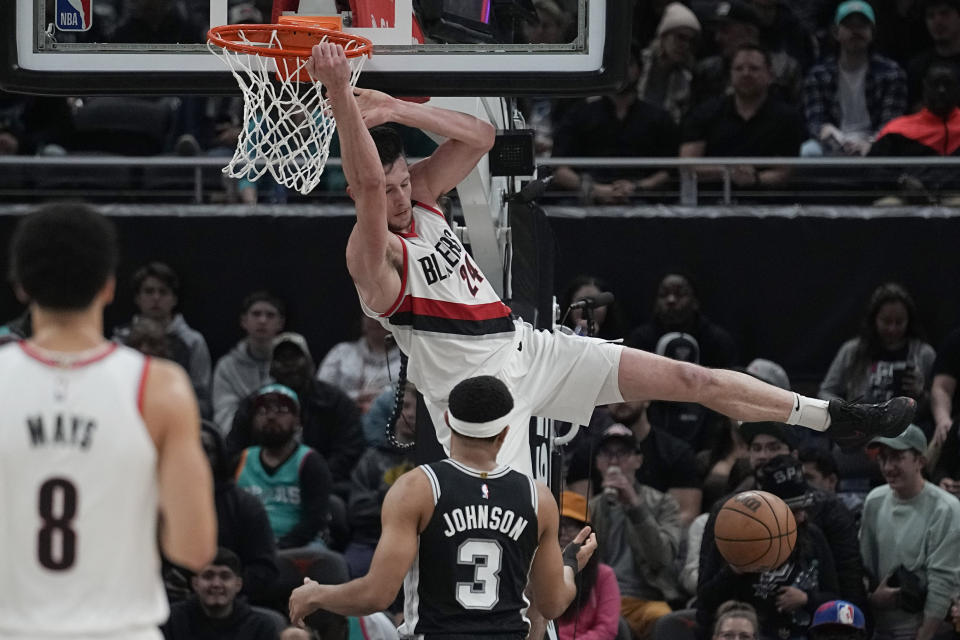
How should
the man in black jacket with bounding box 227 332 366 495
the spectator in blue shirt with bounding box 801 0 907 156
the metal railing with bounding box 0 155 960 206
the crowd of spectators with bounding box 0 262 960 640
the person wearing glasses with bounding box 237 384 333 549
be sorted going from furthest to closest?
1. the spectator in blue shirt with bounding box 801 0 907 156
2. the metal railing with bounding box 0 155 960 206
3. the man in black jacket with bounding box 227 332 366 495
4. the person wearing glasses with bounding box 237 384 333 549
5. the crowd of spectators with bounding box 0 262 960 640

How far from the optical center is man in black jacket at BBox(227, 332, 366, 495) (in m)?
11.2

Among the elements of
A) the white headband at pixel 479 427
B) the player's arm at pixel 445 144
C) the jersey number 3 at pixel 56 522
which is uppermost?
the player's arm at pixel 445 144

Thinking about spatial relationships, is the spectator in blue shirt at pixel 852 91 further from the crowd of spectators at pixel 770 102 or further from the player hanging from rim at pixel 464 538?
the player hanging from rim at pixel 464 538

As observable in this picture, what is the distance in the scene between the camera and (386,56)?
6.94m

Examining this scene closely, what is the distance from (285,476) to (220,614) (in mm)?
1431

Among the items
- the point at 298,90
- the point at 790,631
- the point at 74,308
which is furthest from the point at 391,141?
the point at 790,631

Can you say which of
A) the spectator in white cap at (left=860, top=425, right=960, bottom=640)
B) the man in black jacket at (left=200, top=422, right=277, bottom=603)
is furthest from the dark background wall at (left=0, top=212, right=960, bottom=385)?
the man in black jacket at (left=200, top=422, right=277, bottom=603)

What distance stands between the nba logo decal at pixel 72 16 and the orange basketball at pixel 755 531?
4.19m

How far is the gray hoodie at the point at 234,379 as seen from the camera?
464 inches

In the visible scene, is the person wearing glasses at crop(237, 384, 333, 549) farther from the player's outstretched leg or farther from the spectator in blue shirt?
the spectator in blue shirt

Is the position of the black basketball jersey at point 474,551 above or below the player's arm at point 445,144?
below

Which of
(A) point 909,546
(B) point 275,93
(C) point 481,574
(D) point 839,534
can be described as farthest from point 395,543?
(A) point 909,546

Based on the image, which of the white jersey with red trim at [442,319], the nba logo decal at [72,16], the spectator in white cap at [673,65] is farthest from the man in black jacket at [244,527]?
the spectator in white cap at [673,65]

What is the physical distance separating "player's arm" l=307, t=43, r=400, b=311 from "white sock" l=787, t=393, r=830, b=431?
188 centimetres
